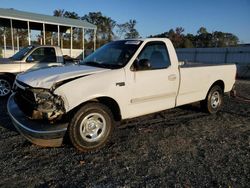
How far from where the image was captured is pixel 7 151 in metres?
4.61

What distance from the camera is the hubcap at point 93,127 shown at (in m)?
4.57

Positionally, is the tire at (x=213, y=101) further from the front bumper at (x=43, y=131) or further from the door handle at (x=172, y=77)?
the front bumper at (x=43, y=131)

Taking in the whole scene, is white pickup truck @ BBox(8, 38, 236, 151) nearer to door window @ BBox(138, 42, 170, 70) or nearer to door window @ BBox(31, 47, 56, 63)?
door window @ BBox(138, 42, 170, 70)

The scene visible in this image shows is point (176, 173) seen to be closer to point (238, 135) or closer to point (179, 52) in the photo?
point (238, 135)

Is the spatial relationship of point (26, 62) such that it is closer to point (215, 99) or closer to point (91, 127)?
point (91, 127)

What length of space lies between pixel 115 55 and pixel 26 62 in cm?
511

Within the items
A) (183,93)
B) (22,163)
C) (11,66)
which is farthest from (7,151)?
(11,66)

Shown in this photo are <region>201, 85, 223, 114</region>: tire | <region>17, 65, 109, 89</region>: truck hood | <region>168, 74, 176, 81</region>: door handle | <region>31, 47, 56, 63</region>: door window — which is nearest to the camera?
<region>17, 65, 109, 89</region>: truck hood

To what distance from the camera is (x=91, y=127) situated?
4.67 m

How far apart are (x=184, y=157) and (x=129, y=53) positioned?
2.21 meters

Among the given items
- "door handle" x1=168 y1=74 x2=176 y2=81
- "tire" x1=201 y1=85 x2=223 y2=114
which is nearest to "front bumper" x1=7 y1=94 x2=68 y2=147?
"door handle" x1=168 y1=74 x2=176 y2=81

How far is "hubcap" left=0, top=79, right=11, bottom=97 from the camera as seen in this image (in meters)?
9.12

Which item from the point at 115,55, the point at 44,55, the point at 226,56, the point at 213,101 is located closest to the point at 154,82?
the point at 115,55

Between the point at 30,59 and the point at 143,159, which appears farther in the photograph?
the point at 30,59
